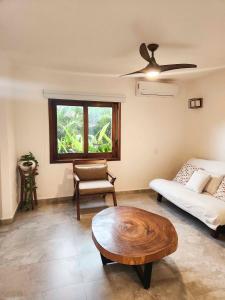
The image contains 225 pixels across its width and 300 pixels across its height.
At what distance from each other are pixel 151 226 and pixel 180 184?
5.69 ft

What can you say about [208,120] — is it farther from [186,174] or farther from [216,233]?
[216,233]

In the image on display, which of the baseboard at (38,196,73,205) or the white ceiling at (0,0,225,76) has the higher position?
the white ceiling at (0,0,225,76)

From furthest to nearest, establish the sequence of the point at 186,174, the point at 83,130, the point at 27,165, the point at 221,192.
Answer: the point at 83,130 → the point at 186,174 → the point at 27,165 → the point at 221,192

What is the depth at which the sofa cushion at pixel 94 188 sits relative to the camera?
126 inches

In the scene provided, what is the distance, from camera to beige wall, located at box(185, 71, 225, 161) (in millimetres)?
3670

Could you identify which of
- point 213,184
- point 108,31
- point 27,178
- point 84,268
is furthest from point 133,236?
point 27,178

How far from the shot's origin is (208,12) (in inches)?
68.9

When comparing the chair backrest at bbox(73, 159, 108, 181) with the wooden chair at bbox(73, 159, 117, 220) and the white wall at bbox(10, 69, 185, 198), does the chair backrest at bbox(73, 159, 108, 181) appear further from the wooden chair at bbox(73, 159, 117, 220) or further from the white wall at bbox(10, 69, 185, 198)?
the white wall at bbox(10, 69, 185, 198)

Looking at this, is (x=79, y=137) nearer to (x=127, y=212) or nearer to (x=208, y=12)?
(x=127, y=212)

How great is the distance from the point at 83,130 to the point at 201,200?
7.63 feet

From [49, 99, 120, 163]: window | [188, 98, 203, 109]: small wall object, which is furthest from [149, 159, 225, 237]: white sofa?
[49, 99, 120, 163]: window

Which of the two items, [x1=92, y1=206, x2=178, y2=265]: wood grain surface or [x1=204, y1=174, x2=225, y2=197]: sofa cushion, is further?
[x1=204, y1=174, x2=225, y2=197]: sofa cushion

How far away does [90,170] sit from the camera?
144 inches

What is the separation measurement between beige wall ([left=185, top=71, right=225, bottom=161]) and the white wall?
20 centimetres
